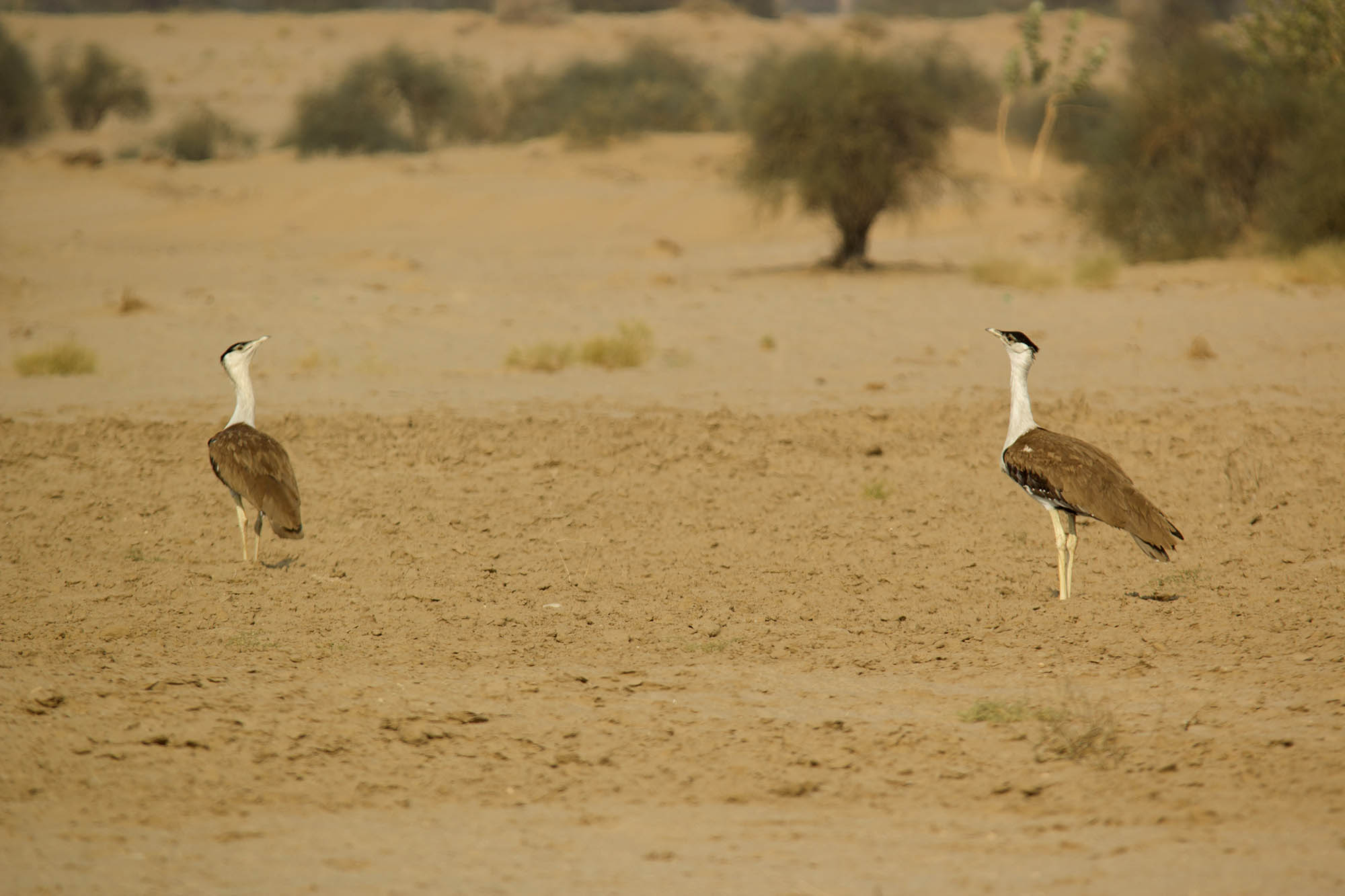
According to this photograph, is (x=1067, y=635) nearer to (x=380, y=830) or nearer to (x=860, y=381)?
(x=380, y=830)

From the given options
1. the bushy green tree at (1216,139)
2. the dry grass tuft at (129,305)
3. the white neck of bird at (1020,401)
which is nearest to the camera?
the white neck of bird at (1020,401)

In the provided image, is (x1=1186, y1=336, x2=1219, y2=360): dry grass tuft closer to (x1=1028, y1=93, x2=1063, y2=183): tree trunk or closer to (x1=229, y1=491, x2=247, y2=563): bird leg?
(x1=229, y1=491, x2=247, y2=563): bird leg

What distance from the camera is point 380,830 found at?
165 inches

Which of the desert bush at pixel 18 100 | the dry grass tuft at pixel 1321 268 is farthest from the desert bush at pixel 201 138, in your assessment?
the dry grass tuft at pixel 1321 268

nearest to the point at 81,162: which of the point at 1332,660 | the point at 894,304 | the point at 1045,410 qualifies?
the point at 894,304

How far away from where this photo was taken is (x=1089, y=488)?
6.39 meters

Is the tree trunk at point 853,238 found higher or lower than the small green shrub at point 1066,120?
lower

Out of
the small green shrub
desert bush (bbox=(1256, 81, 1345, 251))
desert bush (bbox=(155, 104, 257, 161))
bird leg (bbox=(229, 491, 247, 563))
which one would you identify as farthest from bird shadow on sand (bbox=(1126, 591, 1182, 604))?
desert bush (bbox=(155, 104, 257, 161))

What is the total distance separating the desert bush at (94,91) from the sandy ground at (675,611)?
3072cm

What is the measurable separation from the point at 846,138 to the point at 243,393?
1556 cm

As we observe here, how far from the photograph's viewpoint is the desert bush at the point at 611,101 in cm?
3988

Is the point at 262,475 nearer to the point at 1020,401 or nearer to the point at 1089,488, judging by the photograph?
the point at 1020,401

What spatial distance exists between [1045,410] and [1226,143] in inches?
563

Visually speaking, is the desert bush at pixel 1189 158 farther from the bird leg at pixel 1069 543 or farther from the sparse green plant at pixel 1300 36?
the bird leg at pixel 1069 543
